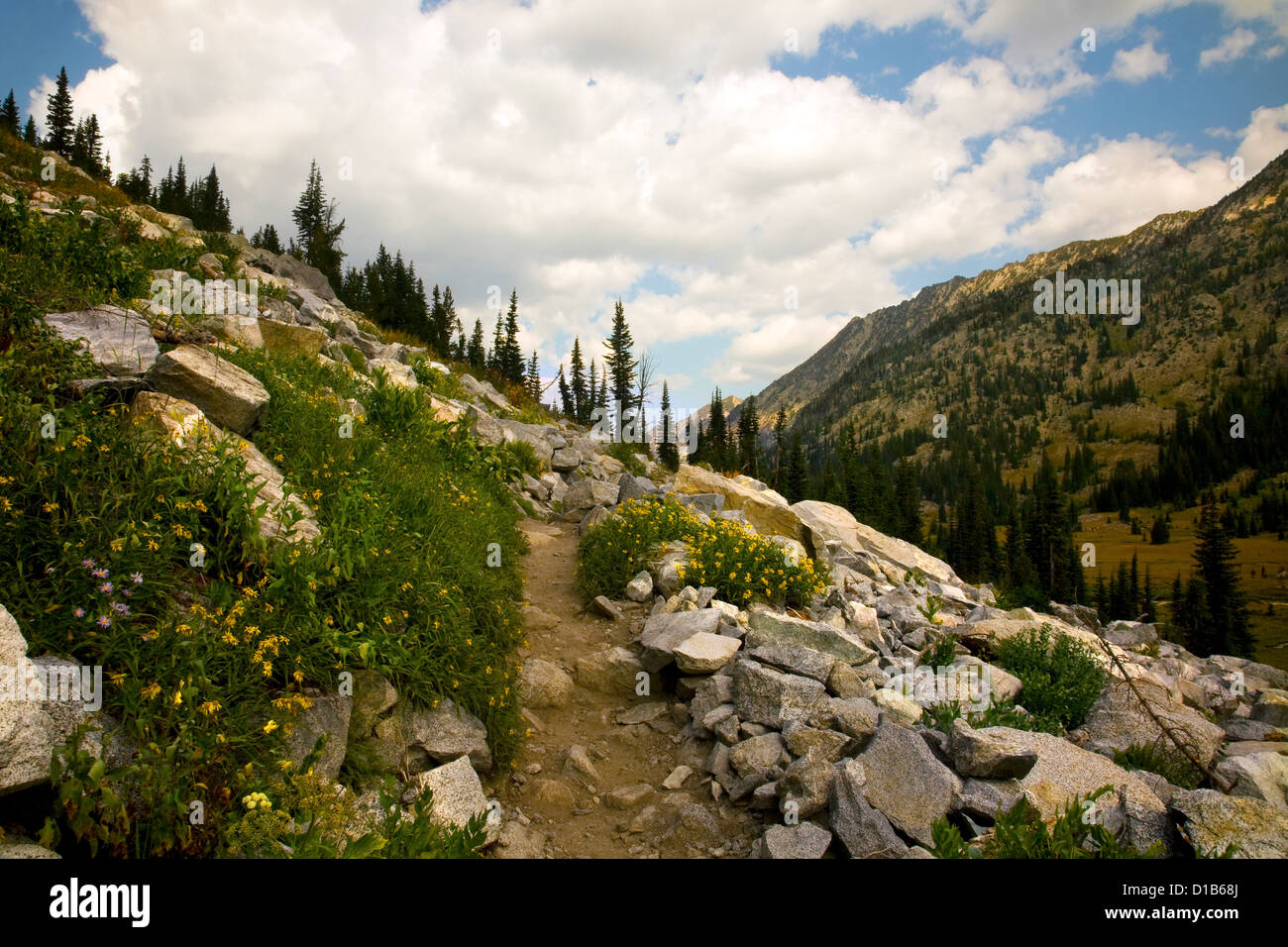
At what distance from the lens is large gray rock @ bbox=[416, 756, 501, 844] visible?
15.1 feet

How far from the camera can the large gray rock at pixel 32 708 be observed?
2881 millimetres

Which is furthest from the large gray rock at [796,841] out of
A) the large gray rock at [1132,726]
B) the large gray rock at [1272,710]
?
the large gray rock at [1272,710]

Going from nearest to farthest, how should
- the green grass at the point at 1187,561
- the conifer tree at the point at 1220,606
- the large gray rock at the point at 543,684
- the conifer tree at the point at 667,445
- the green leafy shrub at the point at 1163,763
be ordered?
the green leafy shrub at the point at 1163,763, the large gray rock at the point at 543,684, the conifer tree at the point at 667,445, the conifer tree at the point at 1220,606, the green grass at the point at 1187,561

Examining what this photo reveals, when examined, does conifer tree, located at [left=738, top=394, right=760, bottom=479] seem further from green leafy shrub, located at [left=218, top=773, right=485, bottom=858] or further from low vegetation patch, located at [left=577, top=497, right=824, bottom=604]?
green leafy shrub, located at [left=218, top=773, right=485, bottom=858]

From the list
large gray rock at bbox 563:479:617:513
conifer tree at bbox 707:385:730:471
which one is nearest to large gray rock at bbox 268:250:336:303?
large gray rock at bbox 563:479:617:513

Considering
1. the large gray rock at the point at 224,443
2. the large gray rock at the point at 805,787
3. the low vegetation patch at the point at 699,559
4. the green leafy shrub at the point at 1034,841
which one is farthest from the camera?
the low vegetation patch at the point at 699,559

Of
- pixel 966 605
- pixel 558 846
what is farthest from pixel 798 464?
pixel 558 846

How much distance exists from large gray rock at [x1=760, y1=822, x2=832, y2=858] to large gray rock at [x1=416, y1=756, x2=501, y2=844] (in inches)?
83.2

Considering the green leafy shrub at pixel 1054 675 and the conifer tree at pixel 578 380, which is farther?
the conifer tree at pixel 578 380

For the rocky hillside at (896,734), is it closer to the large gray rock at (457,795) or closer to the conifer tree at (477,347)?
the large gray rock at (457,795)

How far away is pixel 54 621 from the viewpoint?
381cm

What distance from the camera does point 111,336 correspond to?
6.68m

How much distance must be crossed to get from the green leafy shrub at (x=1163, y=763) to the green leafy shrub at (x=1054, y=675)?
703mm
